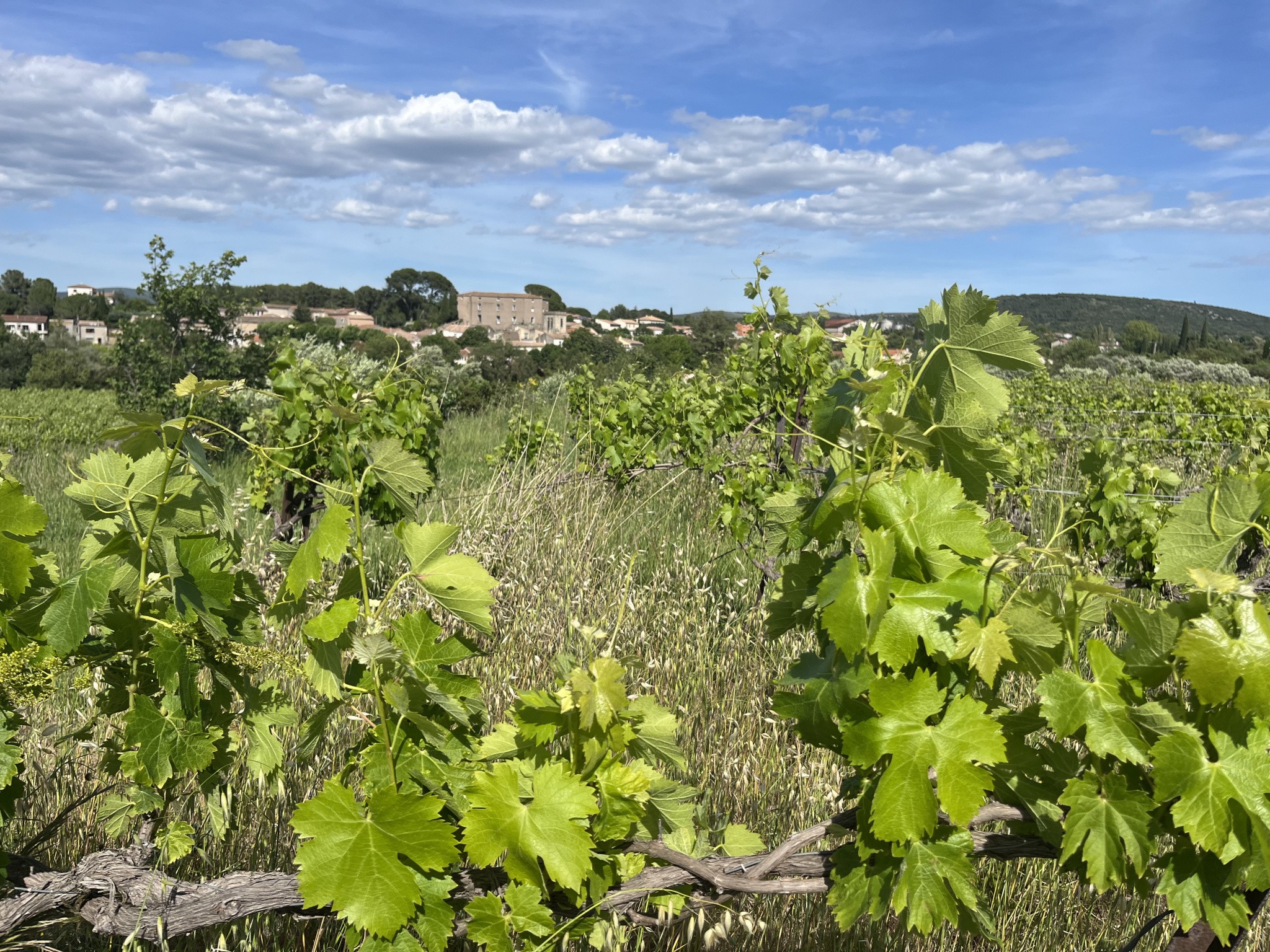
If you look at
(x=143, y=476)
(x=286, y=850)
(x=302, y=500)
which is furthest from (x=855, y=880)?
(x=302, y=500)

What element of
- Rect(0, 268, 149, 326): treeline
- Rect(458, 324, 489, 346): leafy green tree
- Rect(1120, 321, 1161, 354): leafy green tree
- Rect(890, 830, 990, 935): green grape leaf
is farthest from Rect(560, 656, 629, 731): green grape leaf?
Rect(1120, 321, 1161, 354): leafy green tree

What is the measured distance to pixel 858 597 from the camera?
1.10m

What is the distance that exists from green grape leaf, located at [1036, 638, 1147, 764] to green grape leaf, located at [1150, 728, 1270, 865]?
3 cm

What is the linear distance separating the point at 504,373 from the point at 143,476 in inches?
940

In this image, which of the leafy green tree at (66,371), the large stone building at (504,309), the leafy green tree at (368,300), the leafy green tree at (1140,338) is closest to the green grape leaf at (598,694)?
the leafy green tree at (66,371)

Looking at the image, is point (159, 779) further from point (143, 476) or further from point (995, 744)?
point (995, 744)

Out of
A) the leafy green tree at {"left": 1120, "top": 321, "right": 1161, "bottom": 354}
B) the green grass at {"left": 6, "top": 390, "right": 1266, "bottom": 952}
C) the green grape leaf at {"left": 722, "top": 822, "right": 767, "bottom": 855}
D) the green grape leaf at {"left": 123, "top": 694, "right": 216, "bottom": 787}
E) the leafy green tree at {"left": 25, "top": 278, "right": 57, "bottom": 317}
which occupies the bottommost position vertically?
the green grass at {"left": 6, "top": 390, "right": 1266, "bottom": 952}

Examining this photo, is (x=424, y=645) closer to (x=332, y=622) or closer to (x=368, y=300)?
(x=332, y=622)

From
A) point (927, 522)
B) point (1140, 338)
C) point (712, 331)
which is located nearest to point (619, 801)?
point (927, 522)

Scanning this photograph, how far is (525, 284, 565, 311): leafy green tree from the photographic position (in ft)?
298

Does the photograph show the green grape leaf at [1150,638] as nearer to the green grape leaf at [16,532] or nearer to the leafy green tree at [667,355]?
the green grape leaf at [16,532]

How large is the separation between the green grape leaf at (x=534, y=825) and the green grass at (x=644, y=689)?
24 centimetres

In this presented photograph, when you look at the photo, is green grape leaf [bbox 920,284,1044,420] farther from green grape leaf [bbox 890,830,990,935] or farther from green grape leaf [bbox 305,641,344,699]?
green grape leaf [bbox 305,641,344,699]

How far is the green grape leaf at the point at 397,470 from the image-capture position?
1.30 meters
